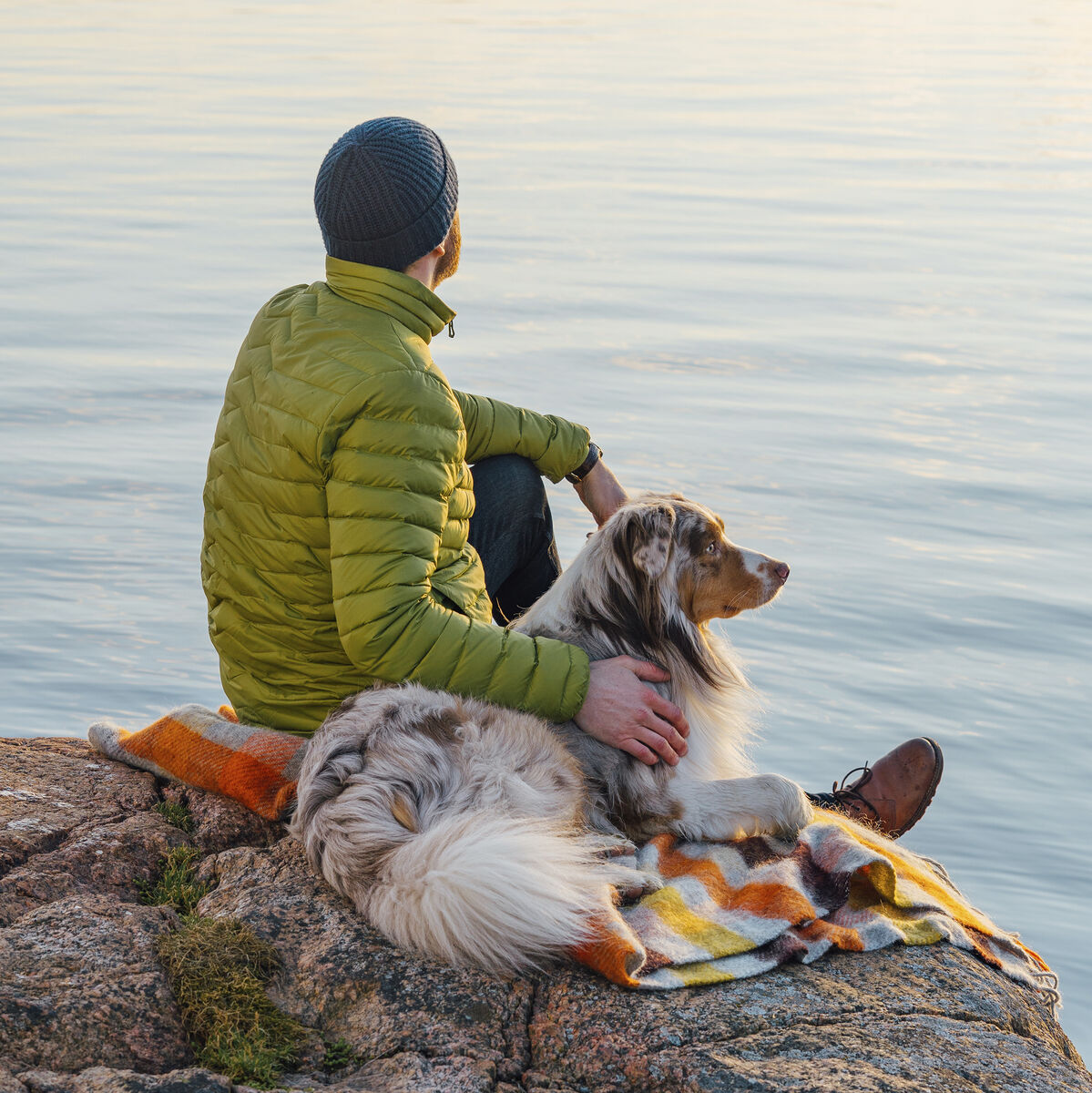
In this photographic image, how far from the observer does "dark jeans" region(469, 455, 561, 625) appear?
15.3ft

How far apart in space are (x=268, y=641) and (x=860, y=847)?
1679 mm

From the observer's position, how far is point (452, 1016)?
3.08 meters

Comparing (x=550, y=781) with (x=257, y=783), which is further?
(x=257, y=783)

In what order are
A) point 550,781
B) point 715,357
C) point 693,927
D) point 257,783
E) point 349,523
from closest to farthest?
point 693,927
point 349,523
point 550,781
point 257,783
point 715,357

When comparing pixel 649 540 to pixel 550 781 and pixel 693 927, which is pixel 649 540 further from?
pixel 693 927

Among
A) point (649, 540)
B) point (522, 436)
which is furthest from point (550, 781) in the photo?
point (522, 436)

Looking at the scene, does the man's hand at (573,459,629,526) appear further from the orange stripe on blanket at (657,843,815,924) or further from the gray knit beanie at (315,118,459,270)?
the orange stripe on blanket at (657,843,815,924)

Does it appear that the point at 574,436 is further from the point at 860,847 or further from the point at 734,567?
the point at 860,847

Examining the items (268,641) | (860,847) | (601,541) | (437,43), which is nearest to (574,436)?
(601,541)

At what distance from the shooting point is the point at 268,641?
3.98m

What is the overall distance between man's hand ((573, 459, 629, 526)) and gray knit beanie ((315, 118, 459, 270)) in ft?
4.54

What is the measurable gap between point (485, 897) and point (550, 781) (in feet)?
1.85

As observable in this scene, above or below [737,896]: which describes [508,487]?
above

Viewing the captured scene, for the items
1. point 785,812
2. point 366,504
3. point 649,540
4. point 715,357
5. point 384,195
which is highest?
point 384,195
